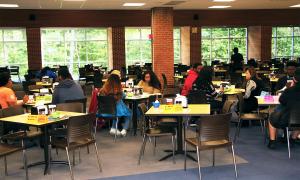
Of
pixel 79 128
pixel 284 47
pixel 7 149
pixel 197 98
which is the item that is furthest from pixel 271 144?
pixel 284 47

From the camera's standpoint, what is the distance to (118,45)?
1872 cm

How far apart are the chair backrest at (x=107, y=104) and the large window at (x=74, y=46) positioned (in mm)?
12952

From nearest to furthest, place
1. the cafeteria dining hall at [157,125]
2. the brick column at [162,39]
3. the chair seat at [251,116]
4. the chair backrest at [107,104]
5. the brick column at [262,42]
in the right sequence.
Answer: the cafeteria dining hall at [157,125] → the chair seat at [251,116] → the chair backrest at [107,104] → the brick column at [162,39] → the brick column at [262,42]

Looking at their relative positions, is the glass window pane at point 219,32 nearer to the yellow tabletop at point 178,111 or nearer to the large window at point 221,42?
the large window at point 221,42

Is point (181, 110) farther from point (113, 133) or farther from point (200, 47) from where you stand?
point (200, 47)

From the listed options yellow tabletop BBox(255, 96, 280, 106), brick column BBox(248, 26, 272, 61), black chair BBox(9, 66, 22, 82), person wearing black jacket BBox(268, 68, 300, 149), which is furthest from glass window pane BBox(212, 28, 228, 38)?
person wearing black jacket BBox(268, 68, 300, 149)

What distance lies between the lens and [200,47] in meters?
19.6

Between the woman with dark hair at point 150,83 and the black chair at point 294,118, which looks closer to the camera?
the black chair at point 294,118

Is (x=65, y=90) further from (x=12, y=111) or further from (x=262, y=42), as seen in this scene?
(x=262, y=42)

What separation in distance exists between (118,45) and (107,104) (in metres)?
11.2

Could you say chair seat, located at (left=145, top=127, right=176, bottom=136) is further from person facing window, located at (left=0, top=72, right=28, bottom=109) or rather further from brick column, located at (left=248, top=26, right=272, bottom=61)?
brick column, located at (left=248, top=26, right=272, bottom=61)

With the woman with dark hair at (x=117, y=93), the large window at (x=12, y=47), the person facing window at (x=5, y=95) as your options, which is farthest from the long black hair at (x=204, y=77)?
the large window at (x=12, y=47)

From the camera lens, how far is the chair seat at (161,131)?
239 inches

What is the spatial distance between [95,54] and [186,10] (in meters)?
5.26
